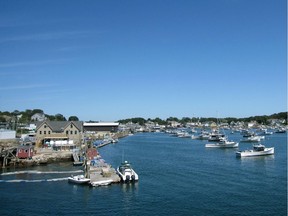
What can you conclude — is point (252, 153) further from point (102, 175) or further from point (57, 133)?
point (57, 133)

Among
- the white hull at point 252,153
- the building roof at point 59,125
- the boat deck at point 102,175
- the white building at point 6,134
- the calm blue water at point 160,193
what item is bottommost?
the calm blue water at point 160,193

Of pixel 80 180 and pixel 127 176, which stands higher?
pixel 127 176

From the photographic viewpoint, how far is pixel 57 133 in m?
65.7

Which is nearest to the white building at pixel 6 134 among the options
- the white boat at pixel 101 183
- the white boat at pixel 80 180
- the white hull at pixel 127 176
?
the white boat at pixel 80 180

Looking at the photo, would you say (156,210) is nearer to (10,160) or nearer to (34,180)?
(34,180)

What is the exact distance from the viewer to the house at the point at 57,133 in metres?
63.5

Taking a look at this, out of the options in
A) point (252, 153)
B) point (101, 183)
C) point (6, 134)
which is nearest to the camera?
point (101, 183)

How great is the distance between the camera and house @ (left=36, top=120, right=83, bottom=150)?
6351 cm

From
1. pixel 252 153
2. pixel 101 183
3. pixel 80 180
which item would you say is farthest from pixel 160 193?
pixel 252 153

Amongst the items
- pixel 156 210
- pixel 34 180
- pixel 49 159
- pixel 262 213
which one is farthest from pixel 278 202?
pixel 49 159

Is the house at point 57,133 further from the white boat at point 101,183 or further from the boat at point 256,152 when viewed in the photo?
the white boat at point 101,183

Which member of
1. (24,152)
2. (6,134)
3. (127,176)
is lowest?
(127,176)

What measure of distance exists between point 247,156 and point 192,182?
78.2ft

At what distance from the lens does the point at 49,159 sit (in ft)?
163
